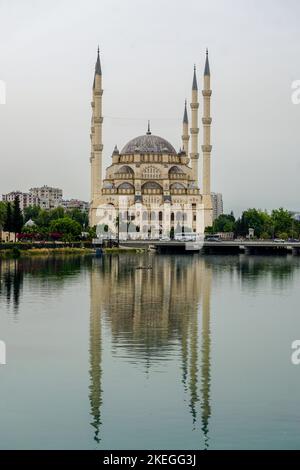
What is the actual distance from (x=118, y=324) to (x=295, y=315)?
22.5ft

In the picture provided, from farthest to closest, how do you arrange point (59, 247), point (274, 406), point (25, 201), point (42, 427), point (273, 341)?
point (25, 201), point (59, 247), point (273, 341), point (274, 406), point (42, 427)

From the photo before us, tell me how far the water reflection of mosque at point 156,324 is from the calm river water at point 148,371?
0.04 meters

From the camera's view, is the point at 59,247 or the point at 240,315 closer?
the point at 240,315

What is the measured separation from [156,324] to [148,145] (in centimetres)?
9333

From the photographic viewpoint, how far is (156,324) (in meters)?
24.7

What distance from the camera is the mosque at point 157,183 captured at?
102m

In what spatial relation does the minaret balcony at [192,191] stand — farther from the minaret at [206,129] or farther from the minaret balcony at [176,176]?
the minaret at [206,129]

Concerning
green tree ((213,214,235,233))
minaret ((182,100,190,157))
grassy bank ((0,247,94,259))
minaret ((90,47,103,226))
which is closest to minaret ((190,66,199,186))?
minaret ((182,100,190,157))

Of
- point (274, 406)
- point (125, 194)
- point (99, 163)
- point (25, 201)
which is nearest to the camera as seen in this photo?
point (274, 406)

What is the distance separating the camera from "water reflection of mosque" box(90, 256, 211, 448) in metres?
16.5

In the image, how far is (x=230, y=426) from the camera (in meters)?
14.0

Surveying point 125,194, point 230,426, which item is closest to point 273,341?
point 230,426

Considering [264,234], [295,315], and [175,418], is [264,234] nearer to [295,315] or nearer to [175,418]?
[295,315]

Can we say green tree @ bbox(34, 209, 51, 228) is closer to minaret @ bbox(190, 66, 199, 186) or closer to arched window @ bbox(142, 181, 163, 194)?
arched window @ bbox(142, 181, 163, 194)
